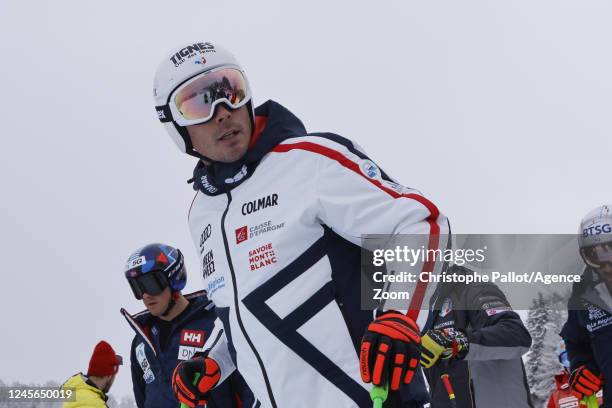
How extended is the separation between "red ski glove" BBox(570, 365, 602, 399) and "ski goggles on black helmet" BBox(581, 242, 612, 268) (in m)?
0.95

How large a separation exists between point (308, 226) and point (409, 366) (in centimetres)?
86

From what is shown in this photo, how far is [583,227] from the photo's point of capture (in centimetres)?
730

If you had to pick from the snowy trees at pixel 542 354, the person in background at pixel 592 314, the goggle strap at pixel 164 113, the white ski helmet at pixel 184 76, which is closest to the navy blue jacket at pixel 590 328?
the person in background at pixel 592 314

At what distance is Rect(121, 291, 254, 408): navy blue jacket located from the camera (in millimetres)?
6727

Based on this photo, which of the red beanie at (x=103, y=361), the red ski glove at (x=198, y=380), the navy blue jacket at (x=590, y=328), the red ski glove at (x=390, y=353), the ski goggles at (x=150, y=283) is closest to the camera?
the red ski glove at (x=390, y=353)

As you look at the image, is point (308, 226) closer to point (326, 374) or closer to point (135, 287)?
point (326, 374)

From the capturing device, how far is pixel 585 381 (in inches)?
275

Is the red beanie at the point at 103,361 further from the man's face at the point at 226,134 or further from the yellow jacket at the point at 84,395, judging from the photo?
the man's face at the point at 226,134

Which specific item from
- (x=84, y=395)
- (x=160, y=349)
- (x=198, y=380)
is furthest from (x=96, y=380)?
(x=198, y=380)

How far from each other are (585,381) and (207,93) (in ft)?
15.5

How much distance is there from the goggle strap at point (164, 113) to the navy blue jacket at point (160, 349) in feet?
9.21

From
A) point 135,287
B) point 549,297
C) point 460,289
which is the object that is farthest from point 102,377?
point 549,297

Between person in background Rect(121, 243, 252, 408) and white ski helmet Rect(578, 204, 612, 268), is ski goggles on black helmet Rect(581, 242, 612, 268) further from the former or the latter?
→ person in background Rect(121, 243, 252, 408)

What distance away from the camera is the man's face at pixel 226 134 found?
3.88 m
